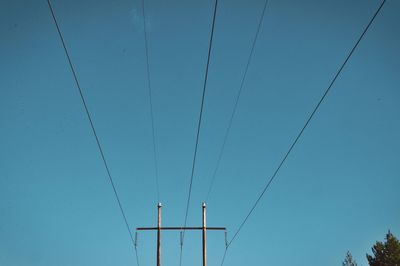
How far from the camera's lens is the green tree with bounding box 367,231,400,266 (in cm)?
5134

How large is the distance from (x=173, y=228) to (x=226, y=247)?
4.17 m

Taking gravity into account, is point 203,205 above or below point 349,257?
below

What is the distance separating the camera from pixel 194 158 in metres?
15.8

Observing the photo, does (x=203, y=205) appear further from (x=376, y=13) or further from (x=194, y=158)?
(x=376, y=13)

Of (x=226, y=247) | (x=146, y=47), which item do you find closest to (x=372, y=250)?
(x=226, y=247)

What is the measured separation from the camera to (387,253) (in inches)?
2068

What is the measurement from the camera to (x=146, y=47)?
14.0 meters

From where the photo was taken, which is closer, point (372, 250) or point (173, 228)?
point (173, 228)

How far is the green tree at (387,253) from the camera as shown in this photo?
5134 cm

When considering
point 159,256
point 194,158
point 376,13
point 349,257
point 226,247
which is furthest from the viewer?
point 349,257

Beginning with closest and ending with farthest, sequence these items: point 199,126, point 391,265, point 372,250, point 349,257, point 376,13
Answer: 1. point 376,13
2. point 199,126
3. point 391,265
4. point 372,250
5. point 349,257

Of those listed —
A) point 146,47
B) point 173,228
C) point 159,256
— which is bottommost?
point 159,256

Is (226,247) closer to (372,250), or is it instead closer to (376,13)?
(376,13)

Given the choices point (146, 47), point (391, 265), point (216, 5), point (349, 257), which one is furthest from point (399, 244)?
point (216, 5)
